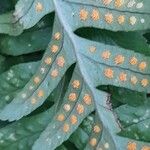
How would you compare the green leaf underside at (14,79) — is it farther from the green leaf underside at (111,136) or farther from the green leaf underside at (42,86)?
the green leaf underside at (111,136)

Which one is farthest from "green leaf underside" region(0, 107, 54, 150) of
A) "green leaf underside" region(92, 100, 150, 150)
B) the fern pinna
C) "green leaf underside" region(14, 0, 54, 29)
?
"green leaf underside" region(14, 0, 54, 29)

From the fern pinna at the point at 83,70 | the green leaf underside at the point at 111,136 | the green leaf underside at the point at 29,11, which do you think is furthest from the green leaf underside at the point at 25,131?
the green leaf underside at the point at 29,11

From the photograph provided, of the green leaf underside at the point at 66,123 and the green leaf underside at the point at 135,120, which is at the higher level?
the green leaf underside at the point at 66,123

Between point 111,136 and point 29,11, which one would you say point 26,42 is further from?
point 111,136

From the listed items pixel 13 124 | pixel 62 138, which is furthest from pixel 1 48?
pixel 62 138

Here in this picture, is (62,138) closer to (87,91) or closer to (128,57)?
(87,91)

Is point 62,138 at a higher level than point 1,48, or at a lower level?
lower

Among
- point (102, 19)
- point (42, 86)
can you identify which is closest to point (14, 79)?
point (42, 86)

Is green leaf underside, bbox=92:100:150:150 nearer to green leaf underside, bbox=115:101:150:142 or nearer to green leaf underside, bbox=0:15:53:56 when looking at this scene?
green leaf underside, bbox=115:101:150:142
